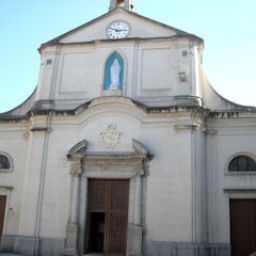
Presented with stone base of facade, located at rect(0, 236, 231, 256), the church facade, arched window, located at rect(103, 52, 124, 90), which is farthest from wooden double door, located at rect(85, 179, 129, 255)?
arched window, located at rect(103, 52, 124, 90)

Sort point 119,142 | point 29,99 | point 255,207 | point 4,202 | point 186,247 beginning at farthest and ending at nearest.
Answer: point 29,99
point 4,202
point 119,142
point 255,207
point 186,247

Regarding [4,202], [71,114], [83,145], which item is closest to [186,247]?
[83,145]

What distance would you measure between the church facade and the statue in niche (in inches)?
2.4

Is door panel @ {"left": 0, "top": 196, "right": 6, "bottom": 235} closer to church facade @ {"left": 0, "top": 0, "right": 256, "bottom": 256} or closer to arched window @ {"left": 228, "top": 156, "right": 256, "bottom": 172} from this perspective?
church facade @ {"left": 0, "top": 0, "right": 256, "bottom": 256}

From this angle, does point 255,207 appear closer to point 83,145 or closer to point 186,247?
point 186,247

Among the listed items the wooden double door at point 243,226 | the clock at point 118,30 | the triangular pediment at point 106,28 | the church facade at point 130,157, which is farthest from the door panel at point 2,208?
the wooden double door at point 243,226

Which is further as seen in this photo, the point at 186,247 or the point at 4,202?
the point at 4,202

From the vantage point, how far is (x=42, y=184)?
54.2ft

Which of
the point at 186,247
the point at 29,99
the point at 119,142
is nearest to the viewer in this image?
the point at 186,247

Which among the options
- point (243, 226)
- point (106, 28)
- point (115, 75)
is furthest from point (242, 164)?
point (106, 28)

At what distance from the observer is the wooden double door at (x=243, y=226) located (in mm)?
14945

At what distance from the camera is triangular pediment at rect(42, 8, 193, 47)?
59.5ft

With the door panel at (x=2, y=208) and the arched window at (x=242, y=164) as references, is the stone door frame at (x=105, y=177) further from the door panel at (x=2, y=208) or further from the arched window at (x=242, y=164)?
the door panel at (x=2, y=208)

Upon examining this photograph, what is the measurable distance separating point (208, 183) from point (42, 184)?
23.2ft
